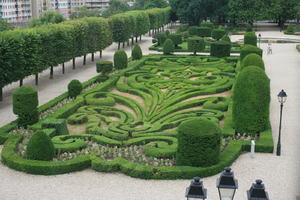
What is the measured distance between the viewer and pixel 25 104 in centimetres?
2250

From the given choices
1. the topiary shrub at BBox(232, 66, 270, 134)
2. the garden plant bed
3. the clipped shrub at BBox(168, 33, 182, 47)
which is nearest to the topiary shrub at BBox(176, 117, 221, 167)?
the garden plant bed

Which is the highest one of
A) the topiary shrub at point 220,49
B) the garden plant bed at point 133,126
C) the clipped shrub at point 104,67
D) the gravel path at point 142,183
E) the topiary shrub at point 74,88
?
the topiary shrub at point 220,49

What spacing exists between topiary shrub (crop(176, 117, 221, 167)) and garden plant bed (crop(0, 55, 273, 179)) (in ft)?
1.18

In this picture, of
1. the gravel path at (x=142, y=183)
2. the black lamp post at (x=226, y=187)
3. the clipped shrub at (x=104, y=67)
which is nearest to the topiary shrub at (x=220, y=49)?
the clipped shrub at (x=104, y=67)

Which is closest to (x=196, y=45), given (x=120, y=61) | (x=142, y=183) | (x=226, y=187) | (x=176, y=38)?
(x=176, y=38)

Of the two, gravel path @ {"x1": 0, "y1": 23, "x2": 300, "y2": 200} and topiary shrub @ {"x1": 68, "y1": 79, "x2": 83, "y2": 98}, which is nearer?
gravel path @ {"x1": 0, "y1": 23, "x2": 300, "y2": 200}

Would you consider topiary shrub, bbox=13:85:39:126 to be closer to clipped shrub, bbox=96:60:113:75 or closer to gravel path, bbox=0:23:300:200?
gravel path, bbox=0:23:300:200

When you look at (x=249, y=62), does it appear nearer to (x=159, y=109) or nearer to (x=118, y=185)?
(x=159, y=109)

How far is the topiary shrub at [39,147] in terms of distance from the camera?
17.9 metres

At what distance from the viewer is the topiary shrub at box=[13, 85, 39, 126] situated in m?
22.5

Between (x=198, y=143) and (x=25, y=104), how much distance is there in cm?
1027

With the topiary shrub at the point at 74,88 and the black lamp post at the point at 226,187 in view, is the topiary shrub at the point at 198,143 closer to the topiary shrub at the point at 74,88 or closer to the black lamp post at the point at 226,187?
the black lamp post at the point at 226,187

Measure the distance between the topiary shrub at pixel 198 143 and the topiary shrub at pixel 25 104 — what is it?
30.9 feet

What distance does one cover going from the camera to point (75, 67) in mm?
44438
